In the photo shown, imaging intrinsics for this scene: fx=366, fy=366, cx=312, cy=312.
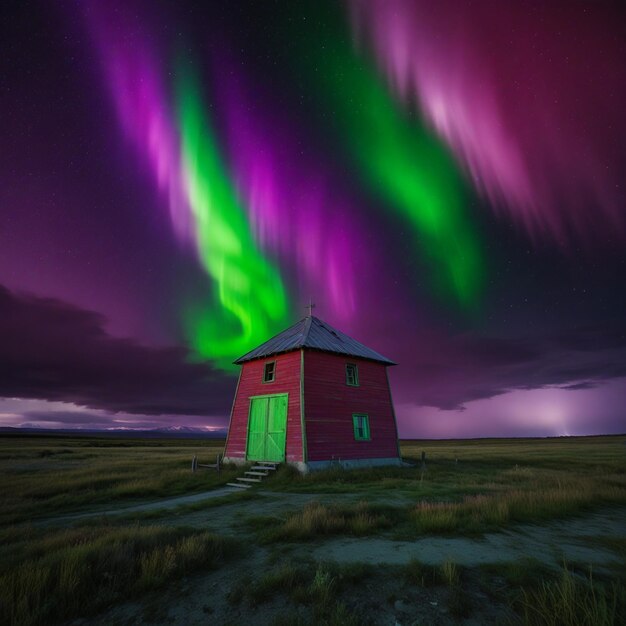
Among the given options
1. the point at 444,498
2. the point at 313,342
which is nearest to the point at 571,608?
the point at 444,498

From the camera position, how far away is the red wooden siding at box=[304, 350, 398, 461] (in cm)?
1972

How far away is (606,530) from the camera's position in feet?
30.0

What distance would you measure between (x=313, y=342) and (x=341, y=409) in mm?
4202

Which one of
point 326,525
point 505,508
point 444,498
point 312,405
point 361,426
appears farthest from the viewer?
point 361,426

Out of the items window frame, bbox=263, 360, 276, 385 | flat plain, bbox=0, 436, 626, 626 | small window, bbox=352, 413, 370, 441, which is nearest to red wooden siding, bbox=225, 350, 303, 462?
window frame, bbox=263, 360, 276, 385

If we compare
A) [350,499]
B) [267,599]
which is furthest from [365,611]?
[350,499]

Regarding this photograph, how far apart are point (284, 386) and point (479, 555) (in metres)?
15.1

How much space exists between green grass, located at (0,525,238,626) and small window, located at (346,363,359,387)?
1580 cm

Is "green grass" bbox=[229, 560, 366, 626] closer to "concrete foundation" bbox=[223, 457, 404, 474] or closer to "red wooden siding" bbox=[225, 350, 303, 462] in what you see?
"concrete foundation" bbox=[223, 457, 404, 474]

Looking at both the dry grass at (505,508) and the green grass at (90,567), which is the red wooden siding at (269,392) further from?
the green grass at (90,567)

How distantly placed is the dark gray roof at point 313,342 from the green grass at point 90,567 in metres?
14.0

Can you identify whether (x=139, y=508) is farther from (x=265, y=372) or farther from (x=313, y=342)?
(x=313, y=342)

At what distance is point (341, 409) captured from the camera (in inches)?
835

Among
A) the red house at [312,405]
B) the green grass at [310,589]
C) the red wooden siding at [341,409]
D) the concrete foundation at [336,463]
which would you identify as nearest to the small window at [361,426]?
the red house at [312,405]
